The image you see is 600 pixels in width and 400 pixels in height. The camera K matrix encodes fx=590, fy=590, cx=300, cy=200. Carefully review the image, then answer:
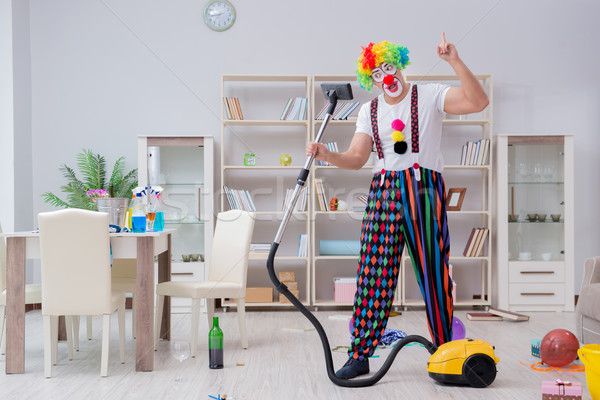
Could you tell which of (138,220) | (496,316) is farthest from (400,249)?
(496,316)

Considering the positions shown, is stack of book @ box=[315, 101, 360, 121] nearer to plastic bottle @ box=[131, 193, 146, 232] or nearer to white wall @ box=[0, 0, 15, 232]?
plastic bottle @ box=[131, 193, 146, 232]

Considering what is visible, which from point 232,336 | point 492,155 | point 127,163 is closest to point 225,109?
point 127,163

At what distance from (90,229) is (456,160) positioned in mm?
3234

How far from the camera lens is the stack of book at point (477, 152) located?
4652 mm

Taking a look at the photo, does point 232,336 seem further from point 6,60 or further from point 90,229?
point 6,60

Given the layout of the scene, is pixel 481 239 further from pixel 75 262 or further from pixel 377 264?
pixel 75 262

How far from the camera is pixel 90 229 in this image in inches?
103

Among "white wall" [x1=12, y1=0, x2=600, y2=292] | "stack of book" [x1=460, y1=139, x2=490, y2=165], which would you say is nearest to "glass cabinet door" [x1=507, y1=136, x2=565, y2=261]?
"stack of book" [x1=460, y1=139, x2=490, y2=165]

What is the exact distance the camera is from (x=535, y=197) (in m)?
4.68

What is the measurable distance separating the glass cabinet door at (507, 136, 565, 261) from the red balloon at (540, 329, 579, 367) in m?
1.94

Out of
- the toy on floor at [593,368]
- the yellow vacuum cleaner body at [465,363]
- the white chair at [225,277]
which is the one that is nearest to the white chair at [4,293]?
the white chair at [225,277]

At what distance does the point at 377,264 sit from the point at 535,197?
2.68 meters

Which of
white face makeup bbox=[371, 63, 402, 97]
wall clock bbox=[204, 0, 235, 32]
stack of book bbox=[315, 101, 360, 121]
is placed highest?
wall clock bbox=[204, 0, 235, 32]

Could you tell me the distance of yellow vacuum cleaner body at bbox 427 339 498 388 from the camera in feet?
7.81
